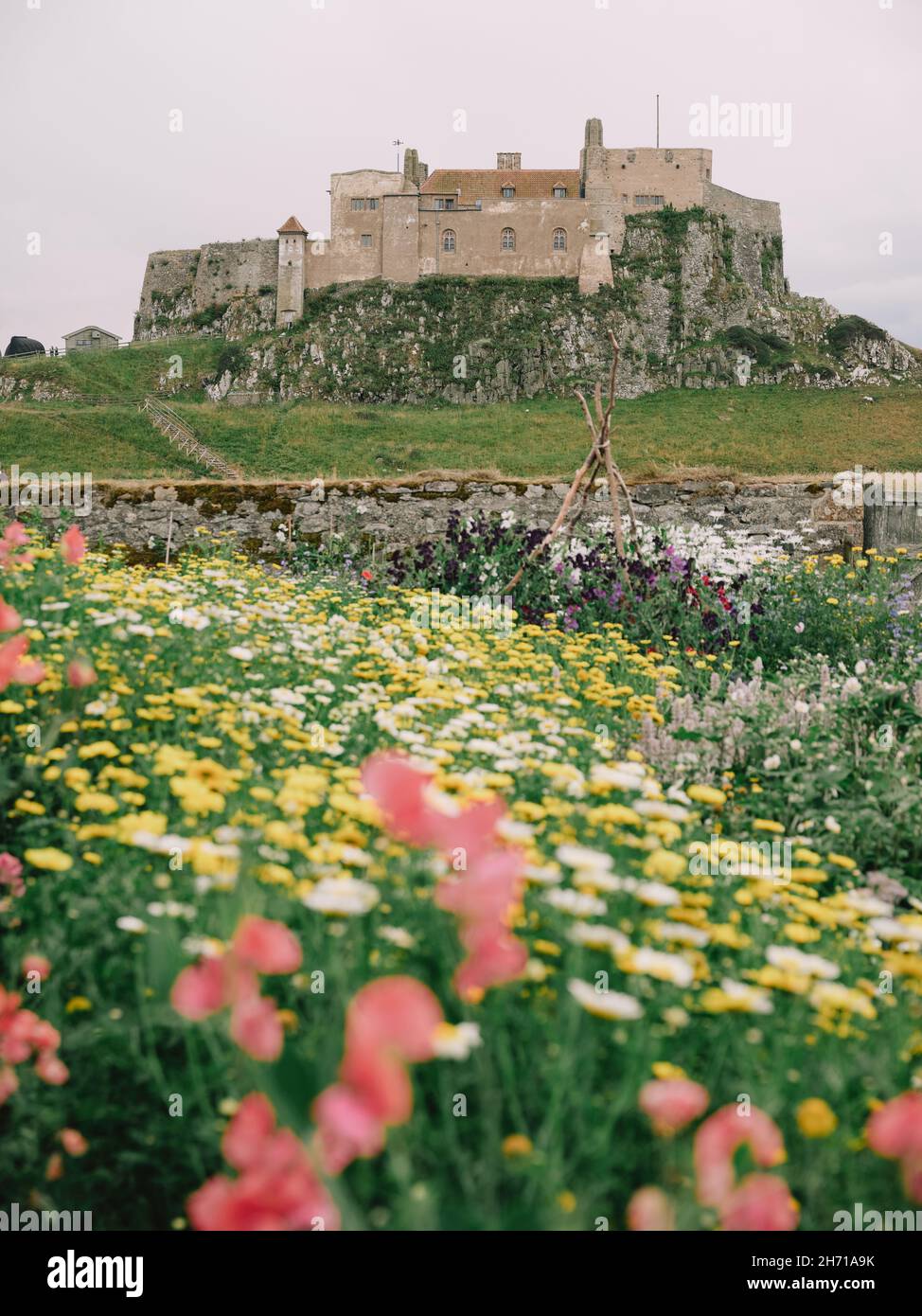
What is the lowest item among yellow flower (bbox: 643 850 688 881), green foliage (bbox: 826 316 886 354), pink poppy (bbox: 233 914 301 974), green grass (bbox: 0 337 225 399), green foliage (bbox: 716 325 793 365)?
yellow flower (bbox: 643 850 688 881)

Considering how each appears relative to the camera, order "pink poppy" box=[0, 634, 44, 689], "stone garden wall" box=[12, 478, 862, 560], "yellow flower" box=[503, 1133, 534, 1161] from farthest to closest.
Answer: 1. "stone garden wall" box=[12, 478, 862, 560]
2. "pink poppy" box=[0, 634, 44, 689]
3. "yellow flower" box=[503, 1133, 534, 1161]

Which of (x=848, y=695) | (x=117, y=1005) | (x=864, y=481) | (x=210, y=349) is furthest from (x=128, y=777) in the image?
(x=210, y=349)

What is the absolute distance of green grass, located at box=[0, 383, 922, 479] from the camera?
33094mm

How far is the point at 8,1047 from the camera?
170cm

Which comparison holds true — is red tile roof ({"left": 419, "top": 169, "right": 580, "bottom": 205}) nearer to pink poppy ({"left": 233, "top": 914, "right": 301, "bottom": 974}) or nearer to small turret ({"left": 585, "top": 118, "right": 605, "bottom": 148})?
small turret ({"left": 585, "top": 118, "right": 605, "bottom": 148})

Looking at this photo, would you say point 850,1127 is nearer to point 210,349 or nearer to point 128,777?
point 128,777

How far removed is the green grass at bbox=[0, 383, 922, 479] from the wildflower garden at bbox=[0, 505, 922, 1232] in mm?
25854

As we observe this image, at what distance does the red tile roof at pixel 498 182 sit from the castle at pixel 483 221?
61mm

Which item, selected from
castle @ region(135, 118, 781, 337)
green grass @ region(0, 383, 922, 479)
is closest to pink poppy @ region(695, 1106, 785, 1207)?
green grass @ region(0, 383, 922, 479)

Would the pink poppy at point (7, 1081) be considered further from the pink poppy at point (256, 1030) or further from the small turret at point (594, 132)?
the small turret at point (594, 132)

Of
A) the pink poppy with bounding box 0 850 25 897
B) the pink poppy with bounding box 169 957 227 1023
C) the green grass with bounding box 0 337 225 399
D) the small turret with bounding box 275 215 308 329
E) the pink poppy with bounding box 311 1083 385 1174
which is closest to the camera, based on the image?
the pink poppy with bounding box 311 1083 385 1174

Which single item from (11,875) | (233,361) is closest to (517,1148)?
(11,875)

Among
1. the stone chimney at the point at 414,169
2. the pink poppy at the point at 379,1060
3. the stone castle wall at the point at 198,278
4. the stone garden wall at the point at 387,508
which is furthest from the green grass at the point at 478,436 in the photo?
the pink poppy at the point at 379,1060

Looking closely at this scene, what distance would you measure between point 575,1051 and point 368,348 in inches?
2281
